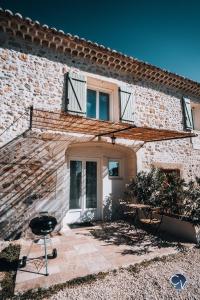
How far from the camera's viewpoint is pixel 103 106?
7.88 metres

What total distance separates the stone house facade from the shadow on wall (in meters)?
0.03

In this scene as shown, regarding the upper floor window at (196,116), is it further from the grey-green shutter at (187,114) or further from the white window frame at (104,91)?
the white window frame at (104,91)

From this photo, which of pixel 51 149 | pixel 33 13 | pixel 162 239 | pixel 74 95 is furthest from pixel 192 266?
→ pixel 33 13

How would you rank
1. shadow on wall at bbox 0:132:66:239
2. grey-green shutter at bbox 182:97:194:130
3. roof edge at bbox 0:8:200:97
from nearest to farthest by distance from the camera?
1. shadow on wall at bbox 0:132:66:239
2. roof edge at bbox 0:8:200:97
3. grey-green shutter at bbox 182:97:194:130

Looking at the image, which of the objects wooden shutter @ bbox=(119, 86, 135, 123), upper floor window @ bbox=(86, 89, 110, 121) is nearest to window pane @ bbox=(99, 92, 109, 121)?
upper floor window @ bbox=(86, 89, 110, 121)

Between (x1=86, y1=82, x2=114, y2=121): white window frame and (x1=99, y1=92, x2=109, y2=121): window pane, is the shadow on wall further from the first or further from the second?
(x1=86, y1=82, x2=114, y2=121): white window frame

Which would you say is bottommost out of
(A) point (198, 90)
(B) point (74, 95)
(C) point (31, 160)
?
(C) point (31, 160)

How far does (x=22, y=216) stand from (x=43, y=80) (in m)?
4.08

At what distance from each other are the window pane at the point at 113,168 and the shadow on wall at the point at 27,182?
7.99 ft

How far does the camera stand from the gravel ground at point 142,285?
122 inches

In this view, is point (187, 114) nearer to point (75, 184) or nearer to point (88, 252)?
point (75, 184)

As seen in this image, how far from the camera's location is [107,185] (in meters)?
7.84

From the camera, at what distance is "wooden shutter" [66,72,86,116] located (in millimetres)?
6551

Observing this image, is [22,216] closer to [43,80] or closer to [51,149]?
[51,149]
